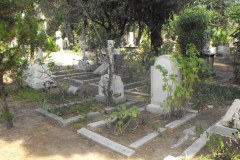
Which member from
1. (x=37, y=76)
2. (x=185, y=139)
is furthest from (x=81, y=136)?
(x=37, y=76)

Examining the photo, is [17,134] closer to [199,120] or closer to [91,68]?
[199,120]

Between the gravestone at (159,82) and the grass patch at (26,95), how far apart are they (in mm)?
3350

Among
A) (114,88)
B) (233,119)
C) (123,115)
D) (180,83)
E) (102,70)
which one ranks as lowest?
(233,119)

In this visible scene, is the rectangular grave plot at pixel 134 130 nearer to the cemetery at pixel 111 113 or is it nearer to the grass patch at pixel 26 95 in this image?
the cemetery at pixel 111 113

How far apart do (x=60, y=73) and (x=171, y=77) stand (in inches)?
284

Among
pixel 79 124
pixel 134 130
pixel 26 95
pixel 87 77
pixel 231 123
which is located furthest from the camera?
pixel 87 77

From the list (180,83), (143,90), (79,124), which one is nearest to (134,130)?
(79,124)

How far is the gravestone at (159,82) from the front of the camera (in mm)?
6105

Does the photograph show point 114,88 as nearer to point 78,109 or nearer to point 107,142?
point 78,109

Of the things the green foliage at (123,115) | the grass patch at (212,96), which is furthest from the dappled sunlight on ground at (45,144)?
the grass patch at (212,96)

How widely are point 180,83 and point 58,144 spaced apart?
3110 mm

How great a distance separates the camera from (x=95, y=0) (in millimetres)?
11312

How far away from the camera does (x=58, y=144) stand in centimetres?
488

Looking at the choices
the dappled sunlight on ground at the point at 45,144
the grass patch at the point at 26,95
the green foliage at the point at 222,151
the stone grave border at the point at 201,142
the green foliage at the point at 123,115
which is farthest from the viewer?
the grass patch at the point at 26,95
